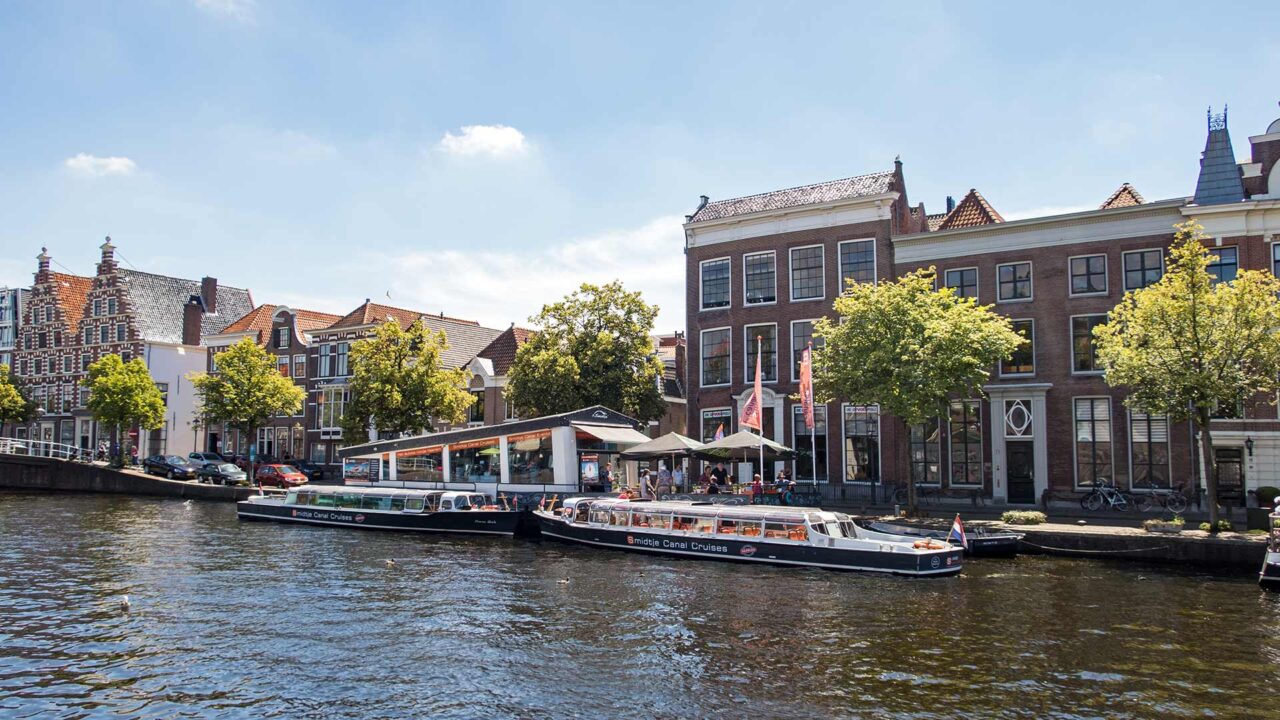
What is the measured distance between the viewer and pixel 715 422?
159ft

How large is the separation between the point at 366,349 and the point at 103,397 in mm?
24954

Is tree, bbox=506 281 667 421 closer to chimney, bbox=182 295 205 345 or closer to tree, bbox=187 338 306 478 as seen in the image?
tree, bbox=187 338 306 478

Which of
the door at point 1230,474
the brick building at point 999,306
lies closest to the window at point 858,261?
the brick building at point 999,306

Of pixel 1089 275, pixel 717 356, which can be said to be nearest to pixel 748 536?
pixel 717 356

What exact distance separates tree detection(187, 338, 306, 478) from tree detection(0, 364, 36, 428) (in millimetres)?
24365

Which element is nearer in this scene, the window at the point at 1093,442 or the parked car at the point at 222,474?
the window at the point at 1093,442

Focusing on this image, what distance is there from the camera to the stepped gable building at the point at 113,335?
256 feet

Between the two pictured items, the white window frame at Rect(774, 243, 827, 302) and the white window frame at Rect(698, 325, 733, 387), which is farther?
the white window frame at Rect(698, 325, 733, 387)

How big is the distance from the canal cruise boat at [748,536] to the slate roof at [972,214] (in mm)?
21082

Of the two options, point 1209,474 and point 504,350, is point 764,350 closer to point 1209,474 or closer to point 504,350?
point 1209,474

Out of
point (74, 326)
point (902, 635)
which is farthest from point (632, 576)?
point (74, 326)

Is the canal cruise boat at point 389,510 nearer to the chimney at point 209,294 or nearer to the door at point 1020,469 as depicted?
the door at point 1020,469

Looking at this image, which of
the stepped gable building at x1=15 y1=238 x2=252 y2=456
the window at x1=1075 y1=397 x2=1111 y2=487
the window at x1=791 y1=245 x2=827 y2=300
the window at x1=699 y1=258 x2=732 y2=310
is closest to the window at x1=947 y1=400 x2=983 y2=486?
the window at x1=1075 y1=397 x2=1111 y2=487

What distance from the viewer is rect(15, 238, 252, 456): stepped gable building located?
7812cm
